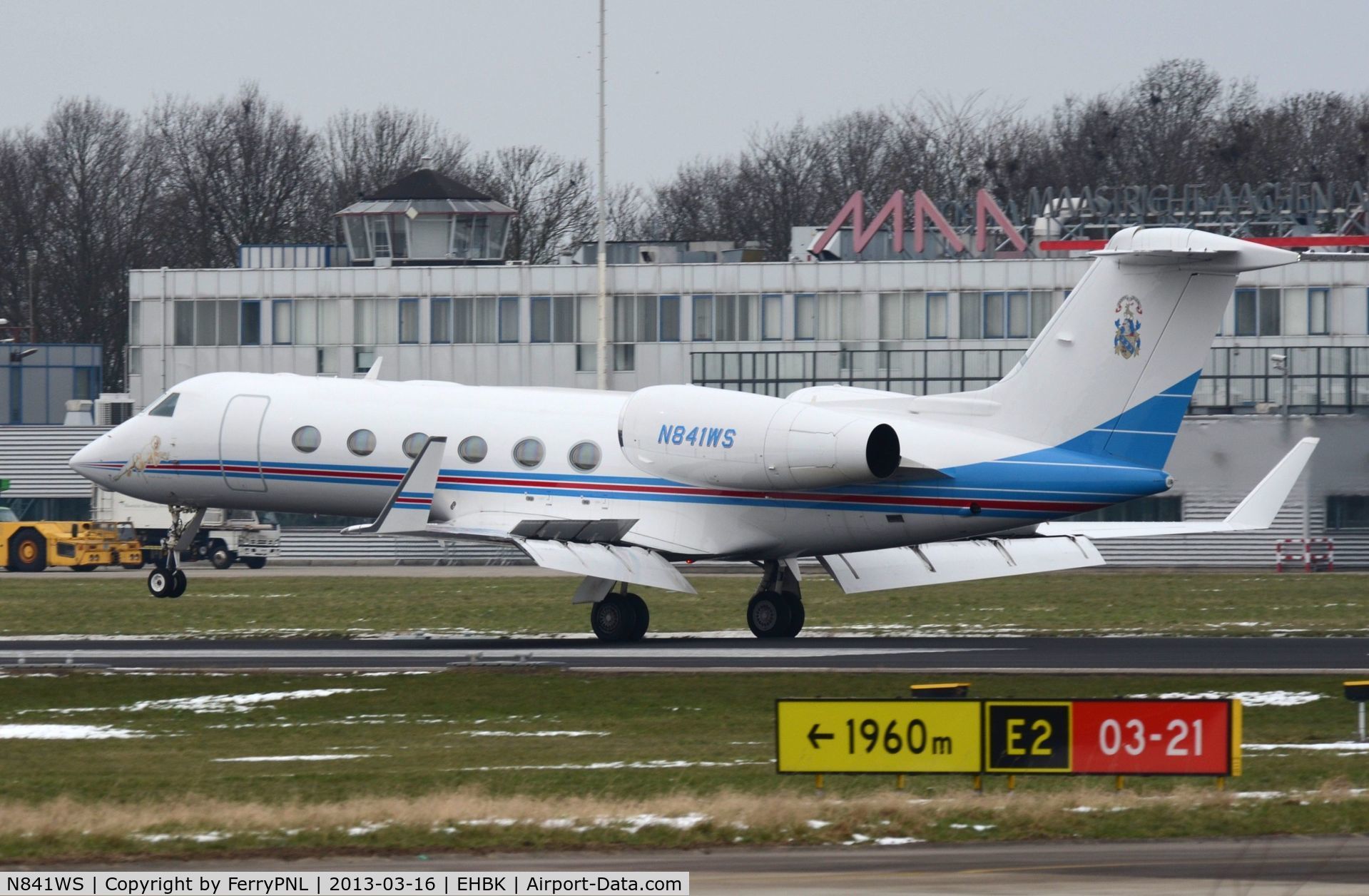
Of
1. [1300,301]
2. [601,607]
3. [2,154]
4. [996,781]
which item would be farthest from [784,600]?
[2,154]

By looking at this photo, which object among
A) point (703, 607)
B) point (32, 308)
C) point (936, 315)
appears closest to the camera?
point (703, 607)

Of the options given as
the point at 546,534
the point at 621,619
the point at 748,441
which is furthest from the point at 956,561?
the point at 546,534

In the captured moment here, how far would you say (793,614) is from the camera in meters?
31.8

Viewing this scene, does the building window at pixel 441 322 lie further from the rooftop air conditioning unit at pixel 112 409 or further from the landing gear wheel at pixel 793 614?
the landing gear wheel at pixel 793 614

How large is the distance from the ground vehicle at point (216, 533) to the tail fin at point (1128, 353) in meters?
38.0

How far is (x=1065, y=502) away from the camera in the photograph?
29.0 m

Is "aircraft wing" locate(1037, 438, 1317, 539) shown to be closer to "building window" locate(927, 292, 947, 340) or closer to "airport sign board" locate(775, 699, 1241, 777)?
"airport sign board" locate(775, 699, 1241, 777)

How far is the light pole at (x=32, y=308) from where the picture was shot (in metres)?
101

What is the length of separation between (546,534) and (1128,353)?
9.10 metres

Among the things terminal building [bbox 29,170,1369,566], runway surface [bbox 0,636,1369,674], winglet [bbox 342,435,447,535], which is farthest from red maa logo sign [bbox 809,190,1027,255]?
winglet [bbox 342,435,447,535]

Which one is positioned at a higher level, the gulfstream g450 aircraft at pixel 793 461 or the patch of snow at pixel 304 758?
the gulfstream g450 aircraft at pixel 793 461

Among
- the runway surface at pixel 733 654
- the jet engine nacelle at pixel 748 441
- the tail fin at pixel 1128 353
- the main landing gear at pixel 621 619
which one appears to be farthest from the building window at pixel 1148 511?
the jet engine nacelle at pixel 748 441

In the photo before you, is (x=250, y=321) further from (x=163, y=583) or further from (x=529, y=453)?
(x=529, y=453)

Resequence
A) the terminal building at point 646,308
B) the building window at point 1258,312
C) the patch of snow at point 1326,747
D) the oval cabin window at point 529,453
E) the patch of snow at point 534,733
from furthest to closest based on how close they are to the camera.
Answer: the building window at point 1258,312
the terminal building at point 646,308
the oval cabin window at point 529,453
the patch of snow at point 534,733
the patch of snow at point 1326,747
